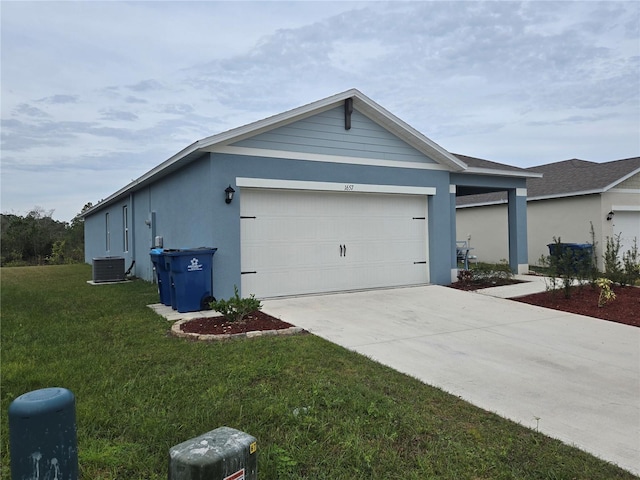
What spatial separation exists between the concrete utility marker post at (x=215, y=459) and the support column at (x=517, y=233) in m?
12.3

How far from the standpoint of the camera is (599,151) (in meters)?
24.6

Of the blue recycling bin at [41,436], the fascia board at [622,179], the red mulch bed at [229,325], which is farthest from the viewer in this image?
the fascia board at [622,179]

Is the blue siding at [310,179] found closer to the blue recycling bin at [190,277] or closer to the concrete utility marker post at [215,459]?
the blue recycling bin at [190,277]

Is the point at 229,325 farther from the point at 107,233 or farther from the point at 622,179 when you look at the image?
the point at 107,233

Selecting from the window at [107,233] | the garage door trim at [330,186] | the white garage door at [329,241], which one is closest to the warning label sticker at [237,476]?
the white garage door at [329,241]

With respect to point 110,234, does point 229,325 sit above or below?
below

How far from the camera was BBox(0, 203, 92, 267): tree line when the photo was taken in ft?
95.1

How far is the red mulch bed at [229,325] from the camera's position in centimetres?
607

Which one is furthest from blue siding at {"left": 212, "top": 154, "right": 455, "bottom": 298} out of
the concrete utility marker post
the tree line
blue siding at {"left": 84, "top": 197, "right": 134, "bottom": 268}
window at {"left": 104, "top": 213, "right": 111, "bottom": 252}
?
the tree line

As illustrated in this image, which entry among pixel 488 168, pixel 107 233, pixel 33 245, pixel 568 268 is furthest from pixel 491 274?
pixel 33 245

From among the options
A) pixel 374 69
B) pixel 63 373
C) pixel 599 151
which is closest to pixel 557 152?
pixel 599 151

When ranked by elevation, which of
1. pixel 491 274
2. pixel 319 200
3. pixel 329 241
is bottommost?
pixel 491 274

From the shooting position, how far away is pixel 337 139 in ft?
31.3

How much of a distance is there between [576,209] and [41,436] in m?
17.7
